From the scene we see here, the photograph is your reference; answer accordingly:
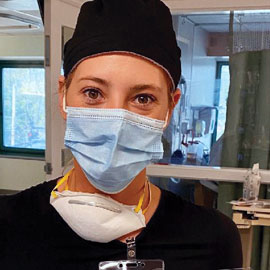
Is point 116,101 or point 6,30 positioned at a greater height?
point 6,30

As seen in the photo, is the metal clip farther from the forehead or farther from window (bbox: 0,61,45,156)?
window (bbox: 0,61,45,156)

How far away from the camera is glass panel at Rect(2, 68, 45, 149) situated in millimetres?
4801

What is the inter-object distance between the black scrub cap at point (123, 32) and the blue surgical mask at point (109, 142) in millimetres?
130

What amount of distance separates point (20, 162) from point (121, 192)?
4.35 metres

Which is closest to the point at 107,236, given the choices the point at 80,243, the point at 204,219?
the point at 80,243

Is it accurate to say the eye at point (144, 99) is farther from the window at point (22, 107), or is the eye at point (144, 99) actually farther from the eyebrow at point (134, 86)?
the window at point (22, 107)

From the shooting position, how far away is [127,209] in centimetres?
84

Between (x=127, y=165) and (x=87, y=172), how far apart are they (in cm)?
9

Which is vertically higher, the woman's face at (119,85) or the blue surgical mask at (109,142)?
the woman's face at (119,85)

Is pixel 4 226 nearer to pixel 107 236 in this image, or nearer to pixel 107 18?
pixel 107 236

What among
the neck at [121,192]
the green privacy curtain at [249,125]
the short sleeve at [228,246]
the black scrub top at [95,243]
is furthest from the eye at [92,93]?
the green privacy curtain at [249,125]

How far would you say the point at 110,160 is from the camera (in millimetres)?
751

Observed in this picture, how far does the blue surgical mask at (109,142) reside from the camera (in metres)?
0.75

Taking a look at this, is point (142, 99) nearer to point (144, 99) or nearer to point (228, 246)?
point (144, 99)
